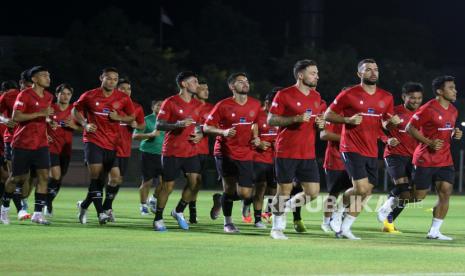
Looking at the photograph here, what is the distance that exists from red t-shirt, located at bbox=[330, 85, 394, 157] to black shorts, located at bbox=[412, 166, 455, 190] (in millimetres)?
1061

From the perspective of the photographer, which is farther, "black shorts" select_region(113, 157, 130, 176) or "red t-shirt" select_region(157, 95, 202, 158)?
"black shorts" select_region(113, 157, 130, 176)

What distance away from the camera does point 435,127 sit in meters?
16.3

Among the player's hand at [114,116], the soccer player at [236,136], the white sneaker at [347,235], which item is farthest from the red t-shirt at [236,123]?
the white sneaker at [347,235]

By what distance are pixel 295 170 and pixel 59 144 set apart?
6076mm

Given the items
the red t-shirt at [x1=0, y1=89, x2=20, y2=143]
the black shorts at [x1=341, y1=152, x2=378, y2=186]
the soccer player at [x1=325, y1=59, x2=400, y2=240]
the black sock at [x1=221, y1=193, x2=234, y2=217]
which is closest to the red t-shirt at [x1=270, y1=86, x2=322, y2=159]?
the soccer player at [x1=325, y1=59, x2=400, y2=240]

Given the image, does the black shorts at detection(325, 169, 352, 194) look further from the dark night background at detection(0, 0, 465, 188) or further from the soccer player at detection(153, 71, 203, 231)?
the dark night background at detection(0, 0, 465, 188)

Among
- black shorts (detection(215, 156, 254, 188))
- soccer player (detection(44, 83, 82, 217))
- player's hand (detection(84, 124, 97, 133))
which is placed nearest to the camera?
black shorts (detection(215, 156, 254, 188))

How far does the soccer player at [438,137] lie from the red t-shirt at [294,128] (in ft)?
5.10

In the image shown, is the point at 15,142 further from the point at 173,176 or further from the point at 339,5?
the point at 339,5

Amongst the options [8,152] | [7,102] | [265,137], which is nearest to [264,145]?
[265,137]

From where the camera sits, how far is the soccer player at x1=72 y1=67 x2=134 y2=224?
17.9 meters

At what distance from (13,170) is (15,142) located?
1.48 ft

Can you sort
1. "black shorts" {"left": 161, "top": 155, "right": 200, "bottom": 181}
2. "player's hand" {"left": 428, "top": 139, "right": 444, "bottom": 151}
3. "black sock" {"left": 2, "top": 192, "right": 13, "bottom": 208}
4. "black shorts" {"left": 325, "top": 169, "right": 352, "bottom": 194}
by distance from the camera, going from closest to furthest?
"player's hand" {"left": 428, "top": 139, "right": 444, "bottom": 151} → "black shorts" {"left": 161, "top": 155, "right": 200, "bottom": 181} → "black shorts" {"left": 325, "top": 169, "right": 352, "bottom": 194} → "black sock" {"left": 2, "top": 192, "right": 13, "bottom": 208}

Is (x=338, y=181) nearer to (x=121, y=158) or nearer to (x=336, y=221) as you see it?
(x=336, y=221)
